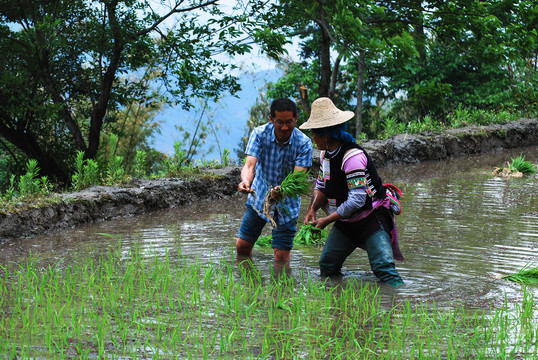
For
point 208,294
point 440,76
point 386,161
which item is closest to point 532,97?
point 440,76

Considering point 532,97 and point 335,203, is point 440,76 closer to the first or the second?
point 532,97

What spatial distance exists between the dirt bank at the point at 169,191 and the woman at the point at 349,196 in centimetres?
442

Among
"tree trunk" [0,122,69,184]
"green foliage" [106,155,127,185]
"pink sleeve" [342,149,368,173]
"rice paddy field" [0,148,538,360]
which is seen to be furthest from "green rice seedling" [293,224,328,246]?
"tree trunk" [0,122,69,184]

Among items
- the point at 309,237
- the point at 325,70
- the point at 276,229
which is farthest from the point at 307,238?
the point at 325,70

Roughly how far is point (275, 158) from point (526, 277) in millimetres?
2302

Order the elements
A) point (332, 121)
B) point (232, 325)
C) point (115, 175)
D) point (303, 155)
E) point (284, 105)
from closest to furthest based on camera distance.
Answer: point (232, 325)
point (332, 121)
point (284, 105)
point (303, 155)
point (115, 175)

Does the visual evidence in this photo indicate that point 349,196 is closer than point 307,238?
Yes

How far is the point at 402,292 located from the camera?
491cm

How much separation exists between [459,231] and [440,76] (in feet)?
59.0

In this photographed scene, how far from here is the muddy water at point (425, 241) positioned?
5.26 metres

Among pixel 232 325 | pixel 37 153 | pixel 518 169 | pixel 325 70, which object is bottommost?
pixel 232 325

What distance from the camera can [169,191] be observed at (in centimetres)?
1030

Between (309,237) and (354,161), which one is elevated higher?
(354,161)

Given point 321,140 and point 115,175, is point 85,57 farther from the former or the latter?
point 321,140
